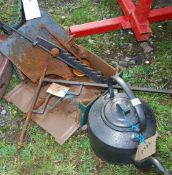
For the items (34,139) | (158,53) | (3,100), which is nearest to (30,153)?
(34,139)

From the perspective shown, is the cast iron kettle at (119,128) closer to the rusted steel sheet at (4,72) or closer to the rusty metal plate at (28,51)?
the rusty metal plate at (28,51)

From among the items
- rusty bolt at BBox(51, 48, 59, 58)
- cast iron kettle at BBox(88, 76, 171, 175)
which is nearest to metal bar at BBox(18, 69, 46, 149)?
rusty bolt at BBox(51, 48, 59, 58)

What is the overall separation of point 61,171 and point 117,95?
0.63 metres

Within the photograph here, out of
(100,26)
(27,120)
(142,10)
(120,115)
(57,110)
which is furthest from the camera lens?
(100,26)

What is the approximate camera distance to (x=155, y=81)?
3.01m

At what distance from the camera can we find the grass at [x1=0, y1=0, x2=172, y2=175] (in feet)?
8.38

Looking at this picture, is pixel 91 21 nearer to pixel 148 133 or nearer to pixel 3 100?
pixel 3 100

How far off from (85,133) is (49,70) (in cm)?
54

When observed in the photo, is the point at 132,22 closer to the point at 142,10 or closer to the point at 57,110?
the point at 142,10

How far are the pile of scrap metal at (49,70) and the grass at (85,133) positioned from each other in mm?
101

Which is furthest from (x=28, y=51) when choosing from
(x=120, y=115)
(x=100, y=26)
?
(x=120, y=115)

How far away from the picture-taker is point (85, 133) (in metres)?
2.72

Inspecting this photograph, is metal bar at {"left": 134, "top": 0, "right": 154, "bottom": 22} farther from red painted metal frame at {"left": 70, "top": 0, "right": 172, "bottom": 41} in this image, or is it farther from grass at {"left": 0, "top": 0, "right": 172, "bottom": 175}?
grass at {"left": 0, "top": 0, "right": 172, "bottom": 175}

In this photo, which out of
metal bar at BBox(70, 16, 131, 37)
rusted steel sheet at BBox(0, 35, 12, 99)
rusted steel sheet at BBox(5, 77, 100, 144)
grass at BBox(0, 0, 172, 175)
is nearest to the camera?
grass at BBox(0, 0, 172, 175)
